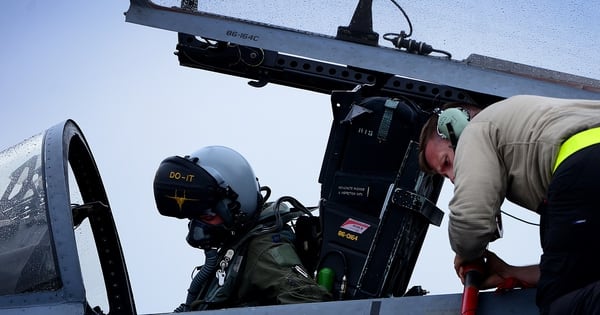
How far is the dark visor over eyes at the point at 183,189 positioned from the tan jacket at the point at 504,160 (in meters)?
1.47

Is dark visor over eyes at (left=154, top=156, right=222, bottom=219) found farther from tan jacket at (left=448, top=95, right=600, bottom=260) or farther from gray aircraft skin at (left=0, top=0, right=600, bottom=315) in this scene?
tan jacket at (left=448, top=95, right=600, bottom=260)

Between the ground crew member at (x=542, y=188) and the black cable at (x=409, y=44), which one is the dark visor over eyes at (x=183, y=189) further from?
the ground crew member at (x=542, y=188)

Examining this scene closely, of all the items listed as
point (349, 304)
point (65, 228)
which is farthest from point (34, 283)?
point (349, 304)

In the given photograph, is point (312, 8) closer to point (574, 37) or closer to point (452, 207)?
point (574, 37)

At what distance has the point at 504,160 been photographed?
3.12 m

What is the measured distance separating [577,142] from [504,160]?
9.9 inches

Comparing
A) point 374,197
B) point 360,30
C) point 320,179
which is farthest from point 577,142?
point 360,30

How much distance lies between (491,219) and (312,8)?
1.90 metres

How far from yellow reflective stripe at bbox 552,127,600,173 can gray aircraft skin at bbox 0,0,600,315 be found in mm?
470

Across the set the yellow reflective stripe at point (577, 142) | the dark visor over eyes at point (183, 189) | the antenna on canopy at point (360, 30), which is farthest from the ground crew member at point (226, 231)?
the yellow reflective stripe at point (577, 142)

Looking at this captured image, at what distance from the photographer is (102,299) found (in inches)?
162

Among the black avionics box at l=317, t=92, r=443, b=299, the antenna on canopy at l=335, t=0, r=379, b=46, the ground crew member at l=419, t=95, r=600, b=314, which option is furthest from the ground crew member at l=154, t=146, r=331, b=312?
the ground crew member at l=419, t=95, r=600, b=314

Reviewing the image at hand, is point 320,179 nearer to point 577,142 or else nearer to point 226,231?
point 226,231

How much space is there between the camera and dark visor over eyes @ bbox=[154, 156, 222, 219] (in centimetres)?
431
